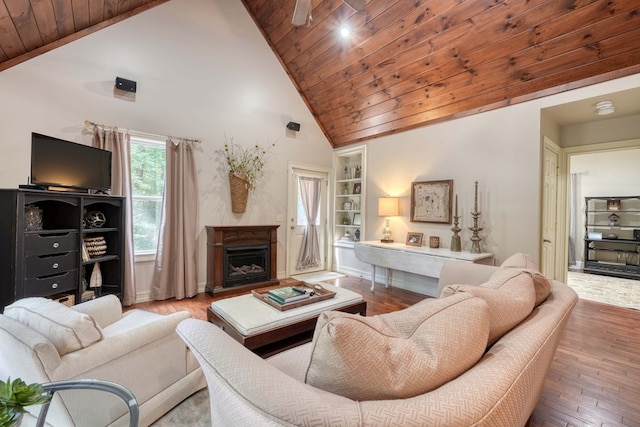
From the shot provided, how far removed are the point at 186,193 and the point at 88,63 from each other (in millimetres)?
1754

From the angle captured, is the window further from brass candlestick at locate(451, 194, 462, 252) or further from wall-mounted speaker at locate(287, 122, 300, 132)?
brass candlestick at locate(451, 194, 462, 252)

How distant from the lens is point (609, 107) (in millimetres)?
3039

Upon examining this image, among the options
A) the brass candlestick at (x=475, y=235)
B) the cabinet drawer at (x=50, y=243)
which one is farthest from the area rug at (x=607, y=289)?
the cabinet drawer at (x=50, y=243)

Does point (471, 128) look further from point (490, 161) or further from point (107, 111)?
point (107, 111)

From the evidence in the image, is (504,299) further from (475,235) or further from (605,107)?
(605,107)

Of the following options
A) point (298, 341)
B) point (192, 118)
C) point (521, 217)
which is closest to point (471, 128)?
point (521, 217)

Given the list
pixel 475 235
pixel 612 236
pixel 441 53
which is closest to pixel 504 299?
pixel 475 235

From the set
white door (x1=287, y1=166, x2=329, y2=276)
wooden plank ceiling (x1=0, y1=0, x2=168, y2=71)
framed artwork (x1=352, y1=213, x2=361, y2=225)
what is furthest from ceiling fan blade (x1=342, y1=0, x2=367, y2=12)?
framed artwork (x1=352, y1=213, x2=361, y2=225)

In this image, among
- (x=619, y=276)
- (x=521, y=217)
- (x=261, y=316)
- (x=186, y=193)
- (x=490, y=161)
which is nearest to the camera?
(x=261, y=316)

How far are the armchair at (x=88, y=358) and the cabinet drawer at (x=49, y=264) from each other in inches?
41.4

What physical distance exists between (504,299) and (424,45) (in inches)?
124

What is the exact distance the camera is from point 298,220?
17.2ft

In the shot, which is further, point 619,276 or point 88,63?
point 619,276

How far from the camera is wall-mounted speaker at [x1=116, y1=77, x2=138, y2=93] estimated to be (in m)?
3.30
